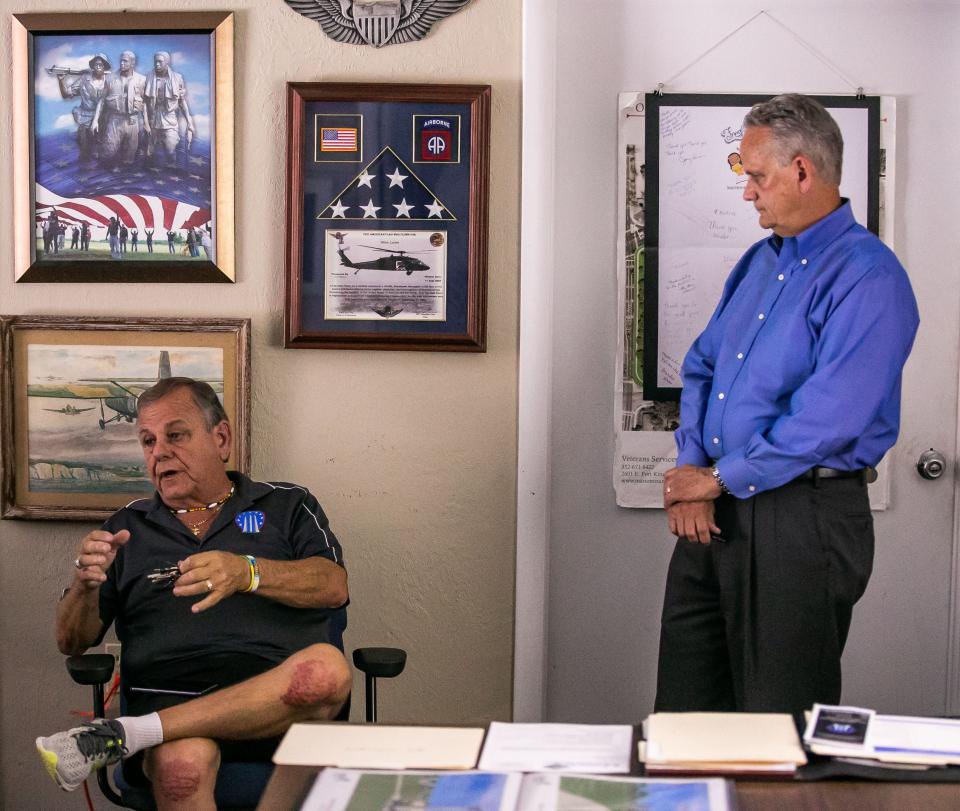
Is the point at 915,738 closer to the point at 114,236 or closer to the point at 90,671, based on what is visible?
the point at 90,671

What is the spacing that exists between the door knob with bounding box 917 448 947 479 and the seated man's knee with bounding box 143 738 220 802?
1838mm

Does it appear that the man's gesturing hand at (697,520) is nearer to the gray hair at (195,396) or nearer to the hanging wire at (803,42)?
the gray hair at (195,396)

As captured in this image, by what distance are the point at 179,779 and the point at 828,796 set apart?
1.23 m

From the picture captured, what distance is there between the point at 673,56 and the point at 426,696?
1733mm

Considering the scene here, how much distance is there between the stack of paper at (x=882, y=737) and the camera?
1418 millimetres

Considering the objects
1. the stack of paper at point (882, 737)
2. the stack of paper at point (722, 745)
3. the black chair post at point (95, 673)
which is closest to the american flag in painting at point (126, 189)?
the black chair post at point (95, 673)

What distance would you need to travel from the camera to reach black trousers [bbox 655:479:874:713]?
2248 millimetres

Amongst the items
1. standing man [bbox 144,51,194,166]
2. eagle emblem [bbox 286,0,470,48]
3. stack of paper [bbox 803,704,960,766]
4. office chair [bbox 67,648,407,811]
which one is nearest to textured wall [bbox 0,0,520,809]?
eagle emblem [bbox 286,0,470,48]

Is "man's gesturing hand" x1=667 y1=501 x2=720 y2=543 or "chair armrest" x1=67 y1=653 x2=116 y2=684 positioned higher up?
"man's gesturing hand" x1=667 y1=501 x2=720 y2=543

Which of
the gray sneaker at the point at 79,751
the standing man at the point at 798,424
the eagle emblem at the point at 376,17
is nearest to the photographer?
the gray sneaker at the point at 79,751

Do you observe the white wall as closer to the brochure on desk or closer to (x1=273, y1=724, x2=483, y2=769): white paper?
(x1=273, y1=724, x2=483, y2=769): white paper

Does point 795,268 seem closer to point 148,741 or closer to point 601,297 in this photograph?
point 601,297

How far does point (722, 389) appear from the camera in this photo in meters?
2.37

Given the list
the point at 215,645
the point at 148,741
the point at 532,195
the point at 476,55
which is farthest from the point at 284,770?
the point at 476,55
